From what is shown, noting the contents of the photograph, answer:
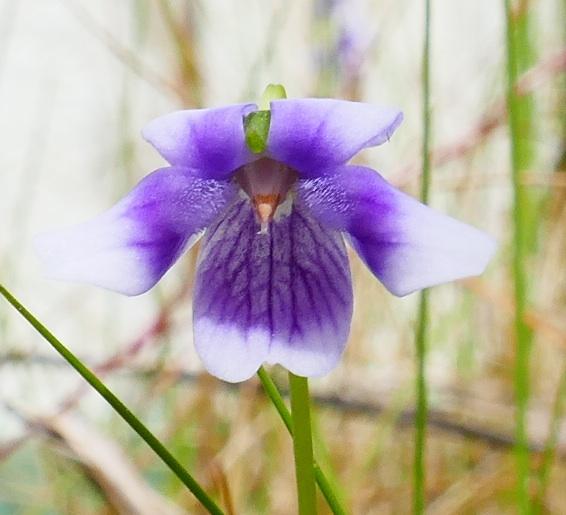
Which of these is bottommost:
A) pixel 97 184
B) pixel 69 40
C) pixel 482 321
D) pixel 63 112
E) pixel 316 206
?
pixel 482 321

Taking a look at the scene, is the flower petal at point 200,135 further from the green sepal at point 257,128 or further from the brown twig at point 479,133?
the brown twig at point 479,133

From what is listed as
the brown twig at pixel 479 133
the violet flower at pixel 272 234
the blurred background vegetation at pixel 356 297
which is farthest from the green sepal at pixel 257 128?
the brown twig at pixel 479 133

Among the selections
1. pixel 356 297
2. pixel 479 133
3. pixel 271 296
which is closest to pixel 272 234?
Result: pixel 271 296

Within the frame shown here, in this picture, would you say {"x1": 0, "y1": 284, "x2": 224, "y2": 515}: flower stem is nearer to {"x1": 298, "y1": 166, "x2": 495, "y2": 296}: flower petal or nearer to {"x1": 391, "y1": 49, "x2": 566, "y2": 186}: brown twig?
{"x1": 298, "y1": 166, "x2": 495, "y2": 296}: flower petal

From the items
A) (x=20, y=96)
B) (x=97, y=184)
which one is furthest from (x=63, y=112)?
(x=97, y=184)

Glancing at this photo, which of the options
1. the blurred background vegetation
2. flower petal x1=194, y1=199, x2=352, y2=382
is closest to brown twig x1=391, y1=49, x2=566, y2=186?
the blurred background vegetation

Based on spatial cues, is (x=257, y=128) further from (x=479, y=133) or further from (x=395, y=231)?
(x=479, y=133)

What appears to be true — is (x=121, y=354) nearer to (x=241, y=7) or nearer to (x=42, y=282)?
(x=241, y=7)
